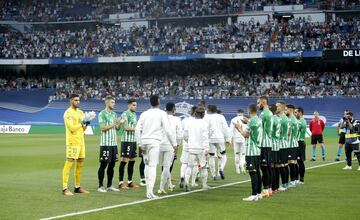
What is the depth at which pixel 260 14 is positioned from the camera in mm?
66875

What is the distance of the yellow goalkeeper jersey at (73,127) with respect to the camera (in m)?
16.4

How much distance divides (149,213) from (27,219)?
2439 mm

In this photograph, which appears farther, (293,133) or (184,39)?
(184,39)

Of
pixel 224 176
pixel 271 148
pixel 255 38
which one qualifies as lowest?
pixel 224 176

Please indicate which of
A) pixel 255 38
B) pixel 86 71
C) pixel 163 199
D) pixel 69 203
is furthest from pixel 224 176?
pixel 86 71

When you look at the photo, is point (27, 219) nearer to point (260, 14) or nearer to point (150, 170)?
point (150, 170)

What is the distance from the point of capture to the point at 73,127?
16438 millimetres

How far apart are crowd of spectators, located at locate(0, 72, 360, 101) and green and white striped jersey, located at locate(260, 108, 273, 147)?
4188 centimetres

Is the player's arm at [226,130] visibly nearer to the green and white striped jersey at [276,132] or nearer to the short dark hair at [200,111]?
the short dark hair at [200,111]

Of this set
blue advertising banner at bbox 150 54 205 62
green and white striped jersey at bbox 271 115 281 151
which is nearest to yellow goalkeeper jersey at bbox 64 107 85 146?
green and white striped jersey at bbox 271 115 281 151

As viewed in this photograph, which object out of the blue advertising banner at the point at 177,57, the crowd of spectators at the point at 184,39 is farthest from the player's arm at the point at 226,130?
the blue advertising banner at the point at 177,57

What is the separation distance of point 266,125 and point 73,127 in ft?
16.0

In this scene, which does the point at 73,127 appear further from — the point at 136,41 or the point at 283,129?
the point at 136,41

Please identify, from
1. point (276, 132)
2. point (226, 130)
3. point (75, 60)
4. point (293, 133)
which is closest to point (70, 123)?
point (276, 132)
